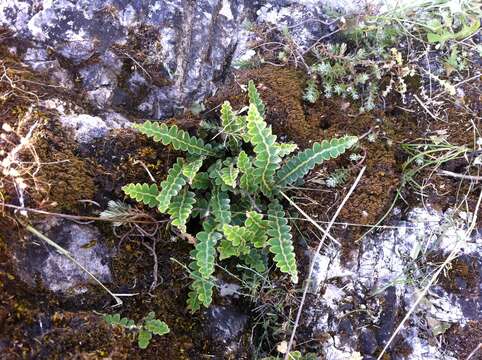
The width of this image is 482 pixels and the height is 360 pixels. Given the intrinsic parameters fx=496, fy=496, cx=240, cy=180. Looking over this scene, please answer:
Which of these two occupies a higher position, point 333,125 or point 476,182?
point 333,125

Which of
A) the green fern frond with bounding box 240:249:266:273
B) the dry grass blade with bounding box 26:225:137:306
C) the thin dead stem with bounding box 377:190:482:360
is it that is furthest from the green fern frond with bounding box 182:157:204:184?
the thin dead stem with bounding box 377:190:482:360

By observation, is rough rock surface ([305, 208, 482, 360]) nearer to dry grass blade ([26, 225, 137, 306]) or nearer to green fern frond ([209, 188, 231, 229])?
green fern frond ([209, 188, 231, 229])

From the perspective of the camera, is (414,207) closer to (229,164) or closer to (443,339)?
(443,339)

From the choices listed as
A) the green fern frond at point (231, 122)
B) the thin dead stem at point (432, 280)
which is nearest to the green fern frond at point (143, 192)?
the green fern frond at point (231, 122)

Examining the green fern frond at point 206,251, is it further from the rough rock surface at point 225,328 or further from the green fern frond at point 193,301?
the rough rock surface at point 225,328

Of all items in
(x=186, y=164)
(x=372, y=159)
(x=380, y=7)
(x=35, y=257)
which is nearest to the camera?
(x=35, y=257)

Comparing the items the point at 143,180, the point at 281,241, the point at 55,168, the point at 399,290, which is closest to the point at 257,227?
the point at 281,241

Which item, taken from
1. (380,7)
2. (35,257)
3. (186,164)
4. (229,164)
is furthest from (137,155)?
(380,7)
